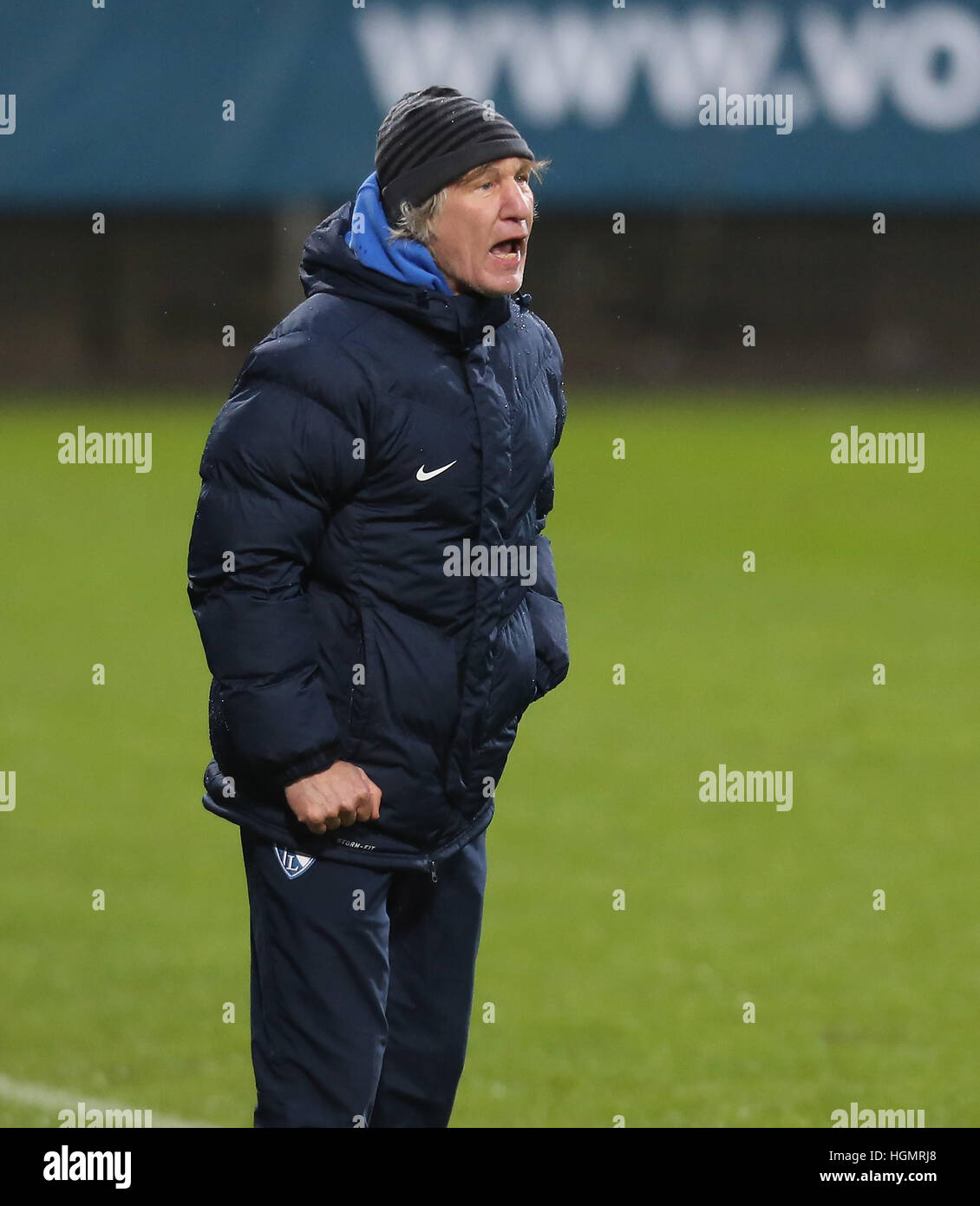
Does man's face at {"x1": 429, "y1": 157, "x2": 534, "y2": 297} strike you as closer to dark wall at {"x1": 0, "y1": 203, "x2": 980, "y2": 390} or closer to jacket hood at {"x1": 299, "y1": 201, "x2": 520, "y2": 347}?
jacket hood at {"x1": 299, "y1": 201, "x2": 520, "y2": 347}

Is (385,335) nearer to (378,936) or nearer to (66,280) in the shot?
(378,936)

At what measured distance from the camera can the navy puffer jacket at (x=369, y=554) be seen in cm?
297

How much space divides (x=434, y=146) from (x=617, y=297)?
17.2 meters

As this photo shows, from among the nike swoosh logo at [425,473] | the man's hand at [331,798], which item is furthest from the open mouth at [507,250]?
the man's hand at [331,798]

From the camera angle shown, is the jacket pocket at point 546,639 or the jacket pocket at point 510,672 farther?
the jacket pocket at point 546,639

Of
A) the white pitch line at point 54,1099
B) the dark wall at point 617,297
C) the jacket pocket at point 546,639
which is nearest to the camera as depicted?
the jacket pocket at point 546,639

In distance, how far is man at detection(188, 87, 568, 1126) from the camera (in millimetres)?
2982

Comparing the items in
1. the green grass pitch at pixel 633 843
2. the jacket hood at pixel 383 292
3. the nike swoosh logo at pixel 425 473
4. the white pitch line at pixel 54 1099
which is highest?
the jacket hood at pixel 383 292

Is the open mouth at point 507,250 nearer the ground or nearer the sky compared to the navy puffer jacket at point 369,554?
nearer the sky

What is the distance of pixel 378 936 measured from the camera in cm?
316

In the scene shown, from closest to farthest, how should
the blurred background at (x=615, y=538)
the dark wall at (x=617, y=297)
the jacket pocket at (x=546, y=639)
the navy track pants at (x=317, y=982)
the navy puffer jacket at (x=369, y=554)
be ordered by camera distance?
the navy puffer jacket at (x=369, y=554) < the navy track pants at (x=317, y=982) < the jacket pocket at (x=546, y=639) < the blurred background at (x=615, y=538) < the dark wall at (x=617, y=297)

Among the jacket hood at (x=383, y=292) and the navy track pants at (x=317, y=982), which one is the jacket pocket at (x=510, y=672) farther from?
the jacket hood at (x=383, y=292)

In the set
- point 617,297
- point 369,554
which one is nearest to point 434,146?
point 369,554
